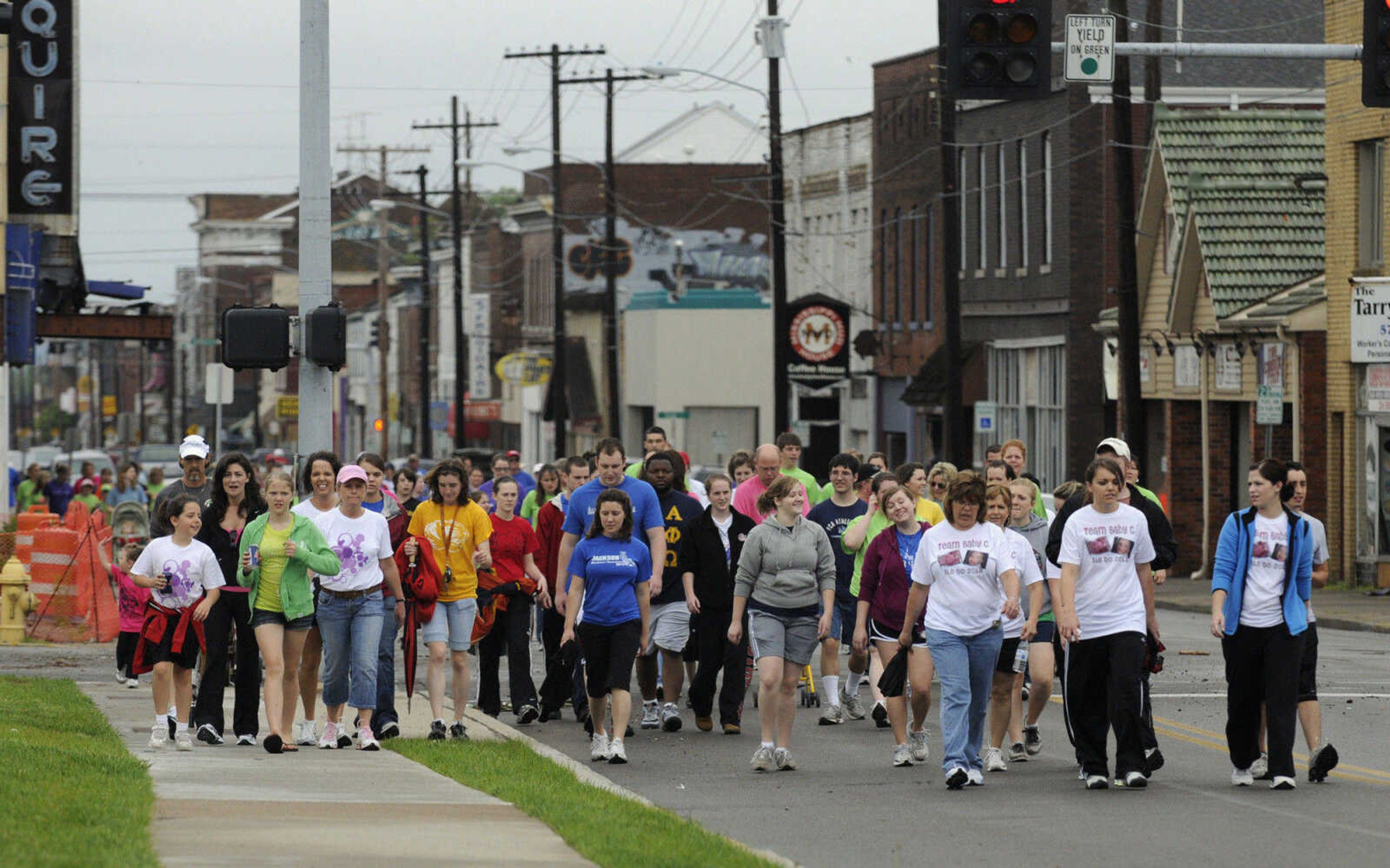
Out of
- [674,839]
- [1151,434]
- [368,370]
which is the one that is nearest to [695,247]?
[368,370]

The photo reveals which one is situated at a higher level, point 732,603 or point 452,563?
point 452,563

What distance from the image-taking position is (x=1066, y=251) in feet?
149

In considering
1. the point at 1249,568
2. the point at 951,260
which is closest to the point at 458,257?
the point at 951,260

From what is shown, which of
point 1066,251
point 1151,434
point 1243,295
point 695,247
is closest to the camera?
point 1243,295

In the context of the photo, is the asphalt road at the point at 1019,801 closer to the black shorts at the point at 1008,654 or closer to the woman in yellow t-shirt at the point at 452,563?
the black shorts at the point at 1008,654

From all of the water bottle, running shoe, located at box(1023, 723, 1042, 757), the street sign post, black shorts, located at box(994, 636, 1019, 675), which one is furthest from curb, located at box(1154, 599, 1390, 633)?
black shorts, located at box(994, 636, 1019, 675)

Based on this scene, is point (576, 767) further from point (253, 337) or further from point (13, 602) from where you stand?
point (13, 602)

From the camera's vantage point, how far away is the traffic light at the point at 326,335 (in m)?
16.7

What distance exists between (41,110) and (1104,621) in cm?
2374

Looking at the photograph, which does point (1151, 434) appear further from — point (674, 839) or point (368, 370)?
point (368, 370)

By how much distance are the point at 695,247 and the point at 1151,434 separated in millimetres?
46333

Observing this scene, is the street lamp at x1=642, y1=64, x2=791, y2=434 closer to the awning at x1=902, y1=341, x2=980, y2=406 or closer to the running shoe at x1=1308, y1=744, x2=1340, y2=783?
the awning at x1=902, y1=341, x2=980, y2=406

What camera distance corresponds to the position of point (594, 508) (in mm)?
15016

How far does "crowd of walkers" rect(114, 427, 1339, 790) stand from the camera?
12.6 meters
